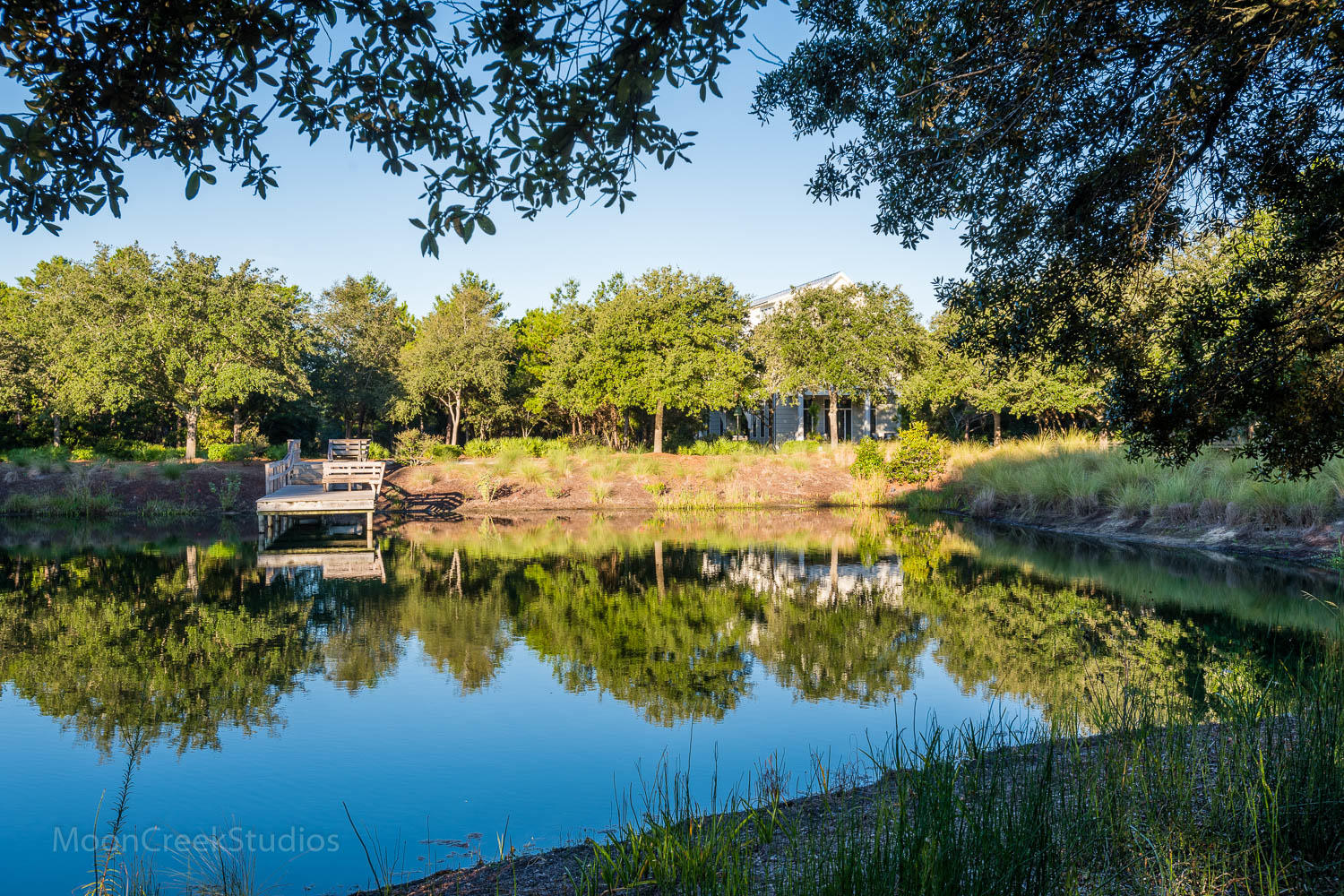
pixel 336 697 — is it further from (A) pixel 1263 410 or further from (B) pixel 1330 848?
(A) pixel 1263 410

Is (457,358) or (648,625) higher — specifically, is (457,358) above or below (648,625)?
above

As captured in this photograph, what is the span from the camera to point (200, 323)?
89.1ft

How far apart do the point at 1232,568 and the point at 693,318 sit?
2158cm

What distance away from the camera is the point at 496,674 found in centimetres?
870

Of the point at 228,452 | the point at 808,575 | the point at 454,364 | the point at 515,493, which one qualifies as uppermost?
the point at 454,364

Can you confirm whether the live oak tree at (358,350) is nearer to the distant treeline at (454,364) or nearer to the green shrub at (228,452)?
the distant treeline at (454,364)

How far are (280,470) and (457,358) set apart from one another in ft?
41.4

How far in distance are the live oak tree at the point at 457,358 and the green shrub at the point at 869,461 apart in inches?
612

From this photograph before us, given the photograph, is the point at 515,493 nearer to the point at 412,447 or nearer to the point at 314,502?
the point at 314,502

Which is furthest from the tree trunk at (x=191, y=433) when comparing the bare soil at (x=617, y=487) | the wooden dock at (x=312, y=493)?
the bare soil at (x=617, y=487)

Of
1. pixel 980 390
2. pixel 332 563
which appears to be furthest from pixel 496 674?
pixel 980 390

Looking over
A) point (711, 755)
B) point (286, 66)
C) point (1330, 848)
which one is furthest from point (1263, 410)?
point (286, 66)

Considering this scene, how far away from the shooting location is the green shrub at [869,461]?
89.7ft

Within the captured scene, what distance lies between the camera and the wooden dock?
1983 centimetres
